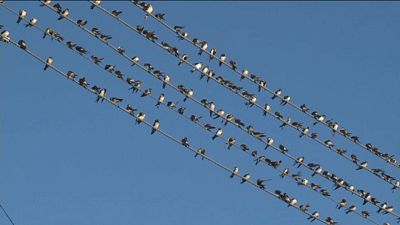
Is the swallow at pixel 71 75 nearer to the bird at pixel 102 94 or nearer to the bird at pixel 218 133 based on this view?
the bird at pixel 102 94

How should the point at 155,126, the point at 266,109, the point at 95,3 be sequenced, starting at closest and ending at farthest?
the point at 95,3, the point at 155,126, the point at 266,109

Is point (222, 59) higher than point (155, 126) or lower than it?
higher

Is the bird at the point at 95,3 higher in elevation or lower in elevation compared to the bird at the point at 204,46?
lower

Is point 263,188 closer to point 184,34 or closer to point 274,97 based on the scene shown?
point 274,97

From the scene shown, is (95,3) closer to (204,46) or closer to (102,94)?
(102,94)

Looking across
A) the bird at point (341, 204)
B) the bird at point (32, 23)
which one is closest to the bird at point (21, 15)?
the bird at point (32, 23)

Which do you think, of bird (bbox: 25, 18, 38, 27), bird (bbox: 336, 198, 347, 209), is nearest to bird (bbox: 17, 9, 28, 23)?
bird (bbox: 25, 18, 38, 27)

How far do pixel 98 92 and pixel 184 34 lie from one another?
3.78 metres

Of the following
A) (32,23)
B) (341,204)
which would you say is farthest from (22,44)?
(341,204)

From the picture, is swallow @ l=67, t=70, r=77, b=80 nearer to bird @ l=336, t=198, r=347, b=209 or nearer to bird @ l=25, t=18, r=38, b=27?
bird @ l=25, t=18, r=38, b=27

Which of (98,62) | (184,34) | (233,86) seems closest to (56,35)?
(98,62)

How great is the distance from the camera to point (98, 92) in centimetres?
3688

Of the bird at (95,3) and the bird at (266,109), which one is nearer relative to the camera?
the bird at (95,3)

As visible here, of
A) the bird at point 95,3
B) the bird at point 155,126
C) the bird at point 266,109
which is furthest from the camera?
the bird at point 266,109
